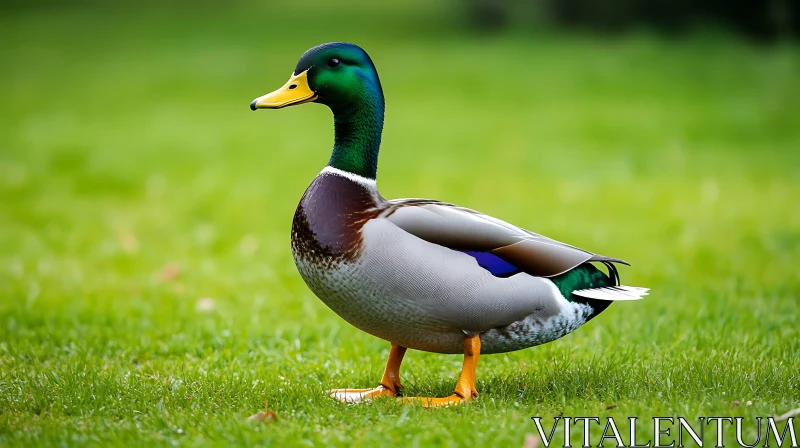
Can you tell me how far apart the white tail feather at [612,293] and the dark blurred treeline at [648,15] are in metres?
16.5

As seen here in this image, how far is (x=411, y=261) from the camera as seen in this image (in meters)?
3.82

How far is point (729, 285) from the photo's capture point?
6.64 meters

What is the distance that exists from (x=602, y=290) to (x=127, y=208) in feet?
20.4

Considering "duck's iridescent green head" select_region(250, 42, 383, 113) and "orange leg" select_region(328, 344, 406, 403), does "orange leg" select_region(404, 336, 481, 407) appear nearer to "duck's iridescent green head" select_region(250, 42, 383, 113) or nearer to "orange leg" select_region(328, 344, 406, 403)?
"orange leg" select_region(328, 344, 406, 403)

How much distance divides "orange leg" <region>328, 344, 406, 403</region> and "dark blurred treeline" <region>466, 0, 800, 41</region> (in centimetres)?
1667

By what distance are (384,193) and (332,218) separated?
18.2 ft

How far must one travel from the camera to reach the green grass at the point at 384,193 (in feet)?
13.1

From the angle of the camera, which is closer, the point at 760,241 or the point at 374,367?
the point at 374,367

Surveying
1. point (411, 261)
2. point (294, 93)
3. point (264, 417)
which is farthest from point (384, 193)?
point (264, 417)

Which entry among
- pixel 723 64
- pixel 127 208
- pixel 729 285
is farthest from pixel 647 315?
pixel 723 64

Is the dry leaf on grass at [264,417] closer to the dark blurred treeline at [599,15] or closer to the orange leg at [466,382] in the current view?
the orange leg at [466,382]

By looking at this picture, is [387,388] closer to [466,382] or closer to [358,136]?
[466,382]

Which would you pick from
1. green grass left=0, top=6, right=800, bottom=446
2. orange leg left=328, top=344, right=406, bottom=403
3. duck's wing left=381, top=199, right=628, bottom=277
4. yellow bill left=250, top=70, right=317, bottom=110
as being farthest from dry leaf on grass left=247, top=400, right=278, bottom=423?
yellow bill left=250, top=70, right=317, bottom=110

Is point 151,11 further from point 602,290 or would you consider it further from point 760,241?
point 602,290
